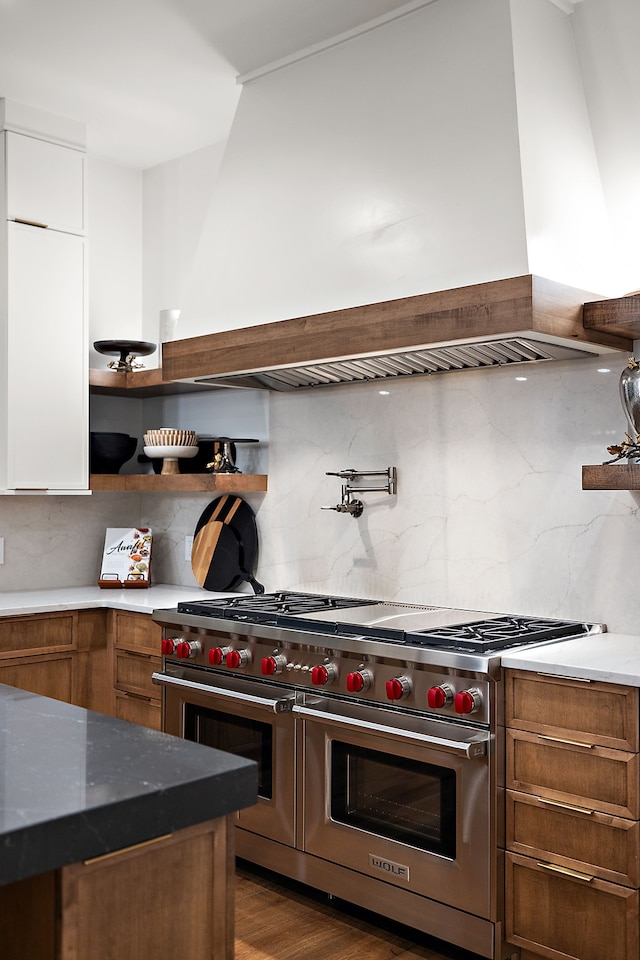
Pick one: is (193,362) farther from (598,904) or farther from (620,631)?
(598,904)

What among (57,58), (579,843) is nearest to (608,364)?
(579,843)

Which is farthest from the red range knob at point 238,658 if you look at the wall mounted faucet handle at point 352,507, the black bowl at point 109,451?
the black bowl at point 109,451

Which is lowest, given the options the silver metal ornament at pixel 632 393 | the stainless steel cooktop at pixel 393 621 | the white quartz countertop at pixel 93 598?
the white quartz countertop at pixel 93 598

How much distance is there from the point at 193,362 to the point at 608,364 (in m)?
1.54

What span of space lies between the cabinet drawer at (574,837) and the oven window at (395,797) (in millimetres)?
194

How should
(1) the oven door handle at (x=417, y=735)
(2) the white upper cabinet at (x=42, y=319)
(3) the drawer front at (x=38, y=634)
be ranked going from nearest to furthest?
(1) the oven door handle at (x=417, y=735), (3) the drawer front at (x=38, y=634), (2) the white upper cabinet at (x=42, y=319)

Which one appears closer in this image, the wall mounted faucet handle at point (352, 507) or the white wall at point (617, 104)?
the white wall at point (617, 104)

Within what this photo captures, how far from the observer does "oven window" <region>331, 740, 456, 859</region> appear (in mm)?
2656

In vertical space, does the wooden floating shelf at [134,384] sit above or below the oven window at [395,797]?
above

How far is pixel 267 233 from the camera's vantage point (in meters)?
3.42

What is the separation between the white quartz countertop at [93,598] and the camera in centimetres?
373

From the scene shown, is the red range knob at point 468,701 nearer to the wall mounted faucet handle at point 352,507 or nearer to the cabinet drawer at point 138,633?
the wall mounted faucet handle at point 352,507

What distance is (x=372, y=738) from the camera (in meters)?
2.81

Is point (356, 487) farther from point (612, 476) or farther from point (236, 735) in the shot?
point (612, 476)
